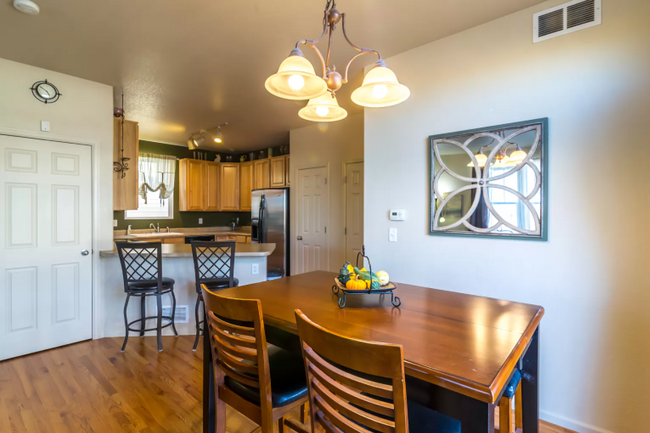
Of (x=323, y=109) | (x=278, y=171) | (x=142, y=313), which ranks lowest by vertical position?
(x=142, y=313)

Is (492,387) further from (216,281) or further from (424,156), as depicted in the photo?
(216,281)

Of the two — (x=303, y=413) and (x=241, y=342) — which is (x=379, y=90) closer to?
(x=241, y=342)

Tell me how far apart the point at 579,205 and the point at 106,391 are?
331cm

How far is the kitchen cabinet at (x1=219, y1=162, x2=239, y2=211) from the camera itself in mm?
6250

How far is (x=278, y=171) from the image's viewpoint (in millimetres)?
5531

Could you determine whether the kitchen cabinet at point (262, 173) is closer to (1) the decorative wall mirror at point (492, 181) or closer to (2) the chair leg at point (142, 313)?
(2) the chair leg at point (142, 313)

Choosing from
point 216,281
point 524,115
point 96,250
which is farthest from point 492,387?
point 96,250

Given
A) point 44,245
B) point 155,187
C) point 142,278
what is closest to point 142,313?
point 142,278

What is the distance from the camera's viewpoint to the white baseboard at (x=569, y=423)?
1.81 metres

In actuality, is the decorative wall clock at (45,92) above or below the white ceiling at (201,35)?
below

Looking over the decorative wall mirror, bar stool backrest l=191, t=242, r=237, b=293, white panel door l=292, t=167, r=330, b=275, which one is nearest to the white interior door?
white panel door l=292, t=167, r=330, b=275

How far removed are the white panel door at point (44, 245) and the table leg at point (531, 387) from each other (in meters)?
3.70

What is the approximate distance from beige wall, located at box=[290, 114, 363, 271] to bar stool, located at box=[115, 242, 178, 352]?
2.20m

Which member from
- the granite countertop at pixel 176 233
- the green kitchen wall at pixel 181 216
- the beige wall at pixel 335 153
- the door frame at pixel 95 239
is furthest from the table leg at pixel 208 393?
the green kitchen wall at pixel 181 216
